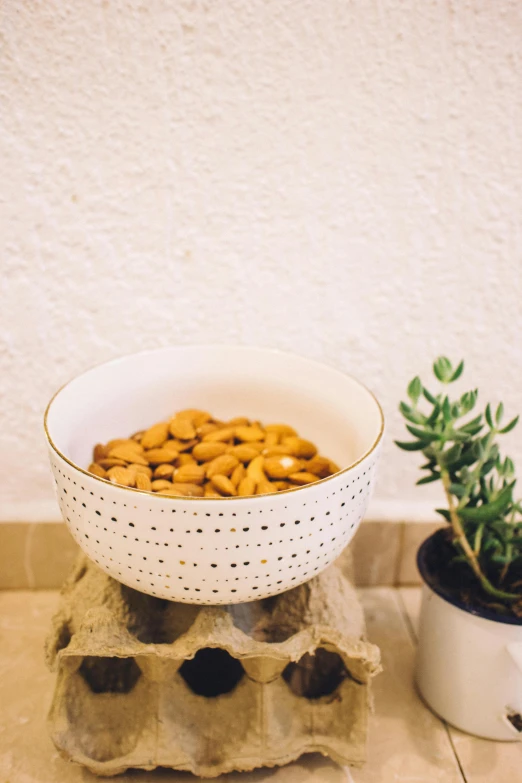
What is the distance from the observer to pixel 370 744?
0.54 meters

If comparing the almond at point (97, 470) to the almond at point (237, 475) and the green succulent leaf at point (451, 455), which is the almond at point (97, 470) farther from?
the green succulent leaf at point (451, 455)

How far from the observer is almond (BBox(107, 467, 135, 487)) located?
0.48 m

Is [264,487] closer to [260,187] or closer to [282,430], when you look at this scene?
[282,430]

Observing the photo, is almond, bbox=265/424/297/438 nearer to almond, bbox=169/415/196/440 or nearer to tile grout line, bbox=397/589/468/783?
almond, bbox=169/415/196/440

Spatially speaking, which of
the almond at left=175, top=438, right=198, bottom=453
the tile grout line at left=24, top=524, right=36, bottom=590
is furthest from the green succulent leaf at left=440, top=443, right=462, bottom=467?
the tile grout line at left=24, top=524, right=36, bottom=590

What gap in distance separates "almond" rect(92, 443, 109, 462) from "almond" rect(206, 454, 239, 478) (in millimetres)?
85

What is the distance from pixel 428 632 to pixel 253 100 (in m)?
0.50

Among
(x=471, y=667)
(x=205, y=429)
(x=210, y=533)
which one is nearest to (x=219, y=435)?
(x=205, y=429)

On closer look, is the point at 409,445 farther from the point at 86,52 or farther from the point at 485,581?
the point at 86,52

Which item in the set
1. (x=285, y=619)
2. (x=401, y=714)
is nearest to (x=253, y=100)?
(x=285, y=619)

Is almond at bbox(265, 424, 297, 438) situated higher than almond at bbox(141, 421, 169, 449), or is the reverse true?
almond at bbox(265, 424, 297, 438)

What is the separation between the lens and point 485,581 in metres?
0.52

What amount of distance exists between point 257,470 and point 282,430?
0.07 metres

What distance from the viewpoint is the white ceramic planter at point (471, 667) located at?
510 millimetres
